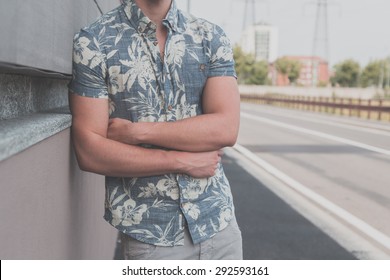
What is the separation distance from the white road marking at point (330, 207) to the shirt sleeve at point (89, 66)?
463 centimetres

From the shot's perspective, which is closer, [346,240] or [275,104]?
[346,240]

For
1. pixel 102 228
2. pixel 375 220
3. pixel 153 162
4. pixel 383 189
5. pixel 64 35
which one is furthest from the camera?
pixel 383 189

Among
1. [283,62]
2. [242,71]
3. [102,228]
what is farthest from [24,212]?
[283,62]

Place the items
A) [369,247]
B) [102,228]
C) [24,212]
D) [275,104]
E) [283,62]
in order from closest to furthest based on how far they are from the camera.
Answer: [24,212]
[102,228]
[369,247]
[275,104]
[283,62]

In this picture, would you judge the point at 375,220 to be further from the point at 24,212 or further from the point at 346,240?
the point at 24,212

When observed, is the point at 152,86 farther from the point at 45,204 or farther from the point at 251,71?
the point at 251,71

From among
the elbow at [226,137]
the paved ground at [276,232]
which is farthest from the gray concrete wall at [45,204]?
the paved ground at [276,232]

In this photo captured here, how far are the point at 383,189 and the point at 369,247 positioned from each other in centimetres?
387

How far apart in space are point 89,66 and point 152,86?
0.21 meters

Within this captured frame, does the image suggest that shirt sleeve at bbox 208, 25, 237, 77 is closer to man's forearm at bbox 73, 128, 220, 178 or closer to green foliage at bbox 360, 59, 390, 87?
man's forearm at bbox 73, 128, 220, 178

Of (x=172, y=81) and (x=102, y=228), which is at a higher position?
(x=172, y=81)

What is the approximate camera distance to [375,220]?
7477mm

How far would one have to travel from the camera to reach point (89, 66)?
2.10m

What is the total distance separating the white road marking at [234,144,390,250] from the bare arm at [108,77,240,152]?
4297 millimetres
